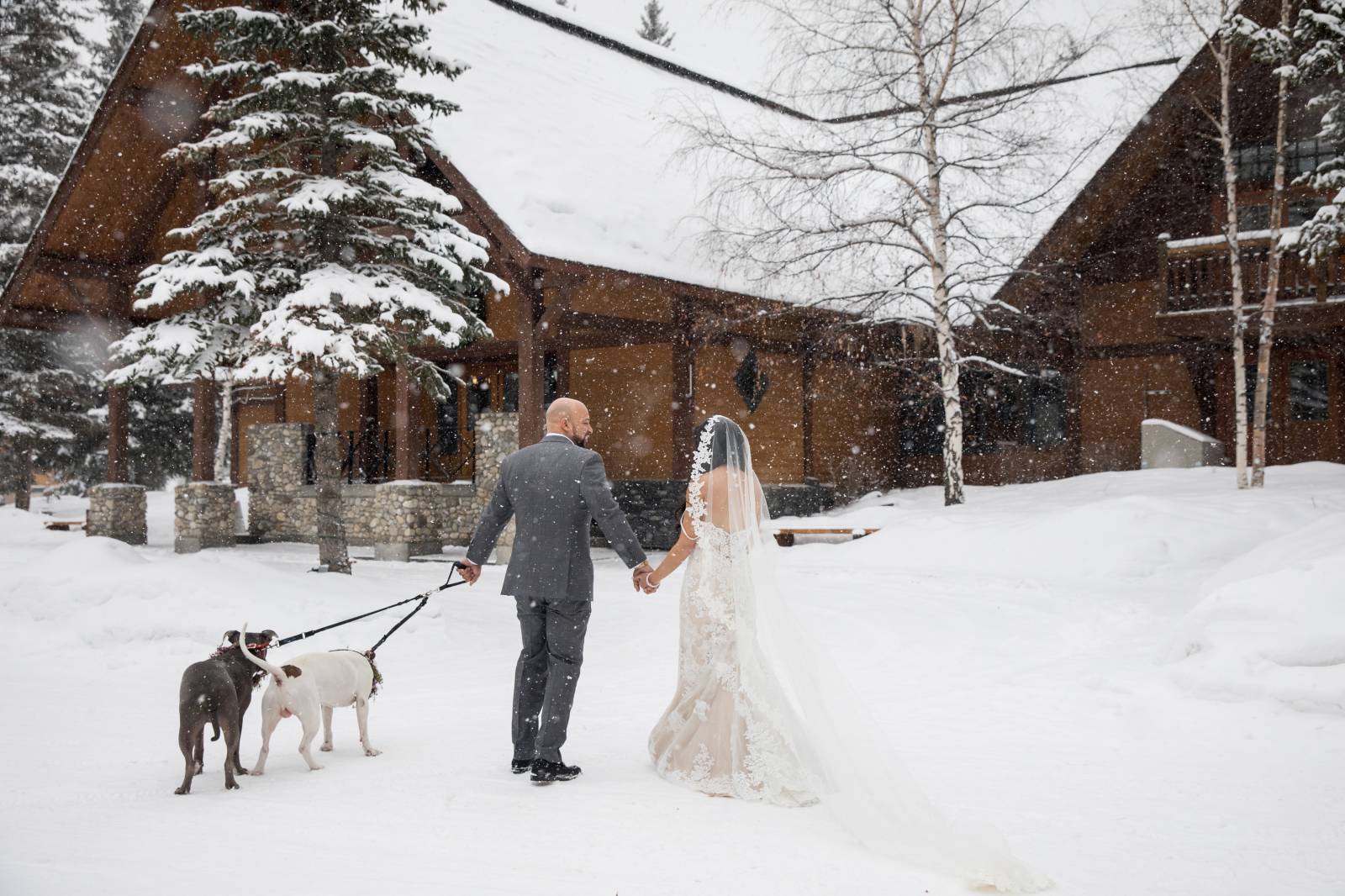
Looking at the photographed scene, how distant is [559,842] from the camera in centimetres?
447

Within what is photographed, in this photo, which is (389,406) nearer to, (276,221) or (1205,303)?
(276,221)

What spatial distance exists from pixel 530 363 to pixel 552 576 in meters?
9.31

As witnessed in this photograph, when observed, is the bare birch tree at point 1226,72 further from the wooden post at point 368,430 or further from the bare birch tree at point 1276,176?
the wooden post at point 368,430

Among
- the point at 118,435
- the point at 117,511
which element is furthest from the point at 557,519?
the point at 118,435

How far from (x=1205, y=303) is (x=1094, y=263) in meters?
2.88

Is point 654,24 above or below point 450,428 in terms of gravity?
above

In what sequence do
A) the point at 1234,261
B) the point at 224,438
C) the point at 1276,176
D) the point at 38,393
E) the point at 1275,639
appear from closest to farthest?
the point at 1275,639 → the point at 1276,176 → the point at 1234,261 → the point at 38,393 → the point at 224,438

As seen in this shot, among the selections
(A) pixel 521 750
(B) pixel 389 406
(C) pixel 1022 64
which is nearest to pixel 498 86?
(B) pixel 389 406

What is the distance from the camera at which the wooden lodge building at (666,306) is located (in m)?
16.0

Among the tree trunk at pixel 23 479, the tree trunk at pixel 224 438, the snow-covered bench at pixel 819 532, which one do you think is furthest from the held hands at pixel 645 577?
the tree trunk at pixel 23 479

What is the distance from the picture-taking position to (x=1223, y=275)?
16.8 metres

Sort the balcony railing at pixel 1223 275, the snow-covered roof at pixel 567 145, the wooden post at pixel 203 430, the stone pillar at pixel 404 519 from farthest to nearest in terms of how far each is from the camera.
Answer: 1. the wooden post at pixel 203 430
2. the stone pillar at pixel 404 519
3. the balcony railing at pixel 1223 275
4. the snow-covered roof at pixel 567 145

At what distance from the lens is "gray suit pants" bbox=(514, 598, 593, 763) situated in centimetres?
544

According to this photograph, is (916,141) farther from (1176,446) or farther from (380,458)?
(380,458)
